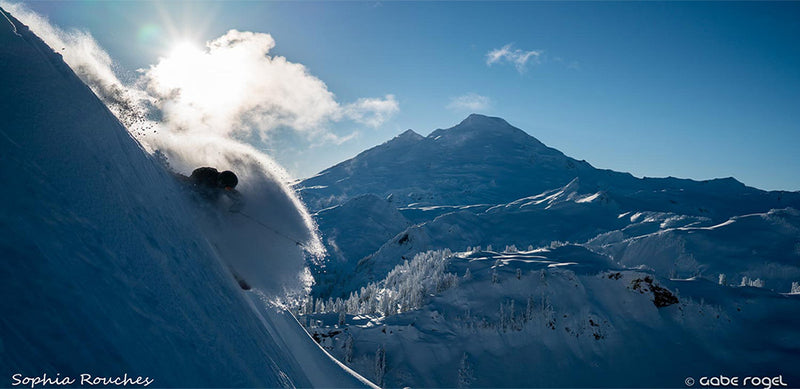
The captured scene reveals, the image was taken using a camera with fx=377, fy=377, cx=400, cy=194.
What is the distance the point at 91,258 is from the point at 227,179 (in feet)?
26.3

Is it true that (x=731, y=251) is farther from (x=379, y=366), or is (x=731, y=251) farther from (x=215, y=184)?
(x=215, y=184)

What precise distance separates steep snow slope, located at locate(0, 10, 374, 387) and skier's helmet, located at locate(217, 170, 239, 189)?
11.2 feet

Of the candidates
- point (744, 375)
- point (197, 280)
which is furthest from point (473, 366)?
point (197, 280)

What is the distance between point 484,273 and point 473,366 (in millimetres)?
30655

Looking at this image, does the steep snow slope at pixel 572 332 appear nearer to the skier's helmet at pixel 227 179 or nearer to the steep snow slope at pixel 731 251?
the steep snow slope at pixel 731 251

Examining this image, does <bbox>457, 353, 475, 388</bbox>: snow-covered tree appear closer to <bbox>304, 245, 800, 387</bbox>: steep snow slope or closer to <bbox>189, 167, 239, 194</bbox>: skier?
<bbox>304, 245, 800, 387</bbox>: steep snow slope

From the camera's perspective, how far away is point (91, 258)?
5.63m

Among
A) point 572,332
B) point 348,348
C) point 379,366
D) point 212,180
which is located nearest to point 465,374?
point 379,366

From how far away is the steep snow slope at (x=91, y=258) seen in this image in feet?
14.7

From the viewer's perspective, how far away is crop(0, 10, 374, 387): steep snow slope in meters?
4.47

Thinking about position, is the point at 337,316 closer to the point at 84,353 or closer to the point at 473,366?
the point at 473,366

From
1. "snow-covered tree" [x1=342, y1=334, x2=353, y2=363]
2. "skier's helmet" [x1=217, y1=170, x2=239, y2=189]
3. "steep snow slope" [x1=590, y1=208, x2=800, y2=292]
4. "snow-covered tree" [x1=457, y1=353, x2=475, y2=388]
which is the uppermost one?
"skier's helmet" [x1=217, y1=170, x2=239, y2=189]

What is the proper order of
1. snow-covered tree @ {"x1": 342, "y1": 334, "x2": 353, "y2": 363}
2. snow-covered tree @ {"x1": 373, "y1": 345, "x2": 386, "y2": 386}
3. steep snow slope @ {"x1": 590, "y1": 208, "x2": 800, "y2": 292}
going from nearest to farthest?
snow-covered tree @ {"x1": 373, "y1": 345, "x2": 386, "y2": 386}, snow-covered tree @ {"x1": 342, "y1": 334, "x2": 353, "y2": 363}, steep snow slope @ {"x1": 590, "y1": 208, "x2": 800, "y2": 292}

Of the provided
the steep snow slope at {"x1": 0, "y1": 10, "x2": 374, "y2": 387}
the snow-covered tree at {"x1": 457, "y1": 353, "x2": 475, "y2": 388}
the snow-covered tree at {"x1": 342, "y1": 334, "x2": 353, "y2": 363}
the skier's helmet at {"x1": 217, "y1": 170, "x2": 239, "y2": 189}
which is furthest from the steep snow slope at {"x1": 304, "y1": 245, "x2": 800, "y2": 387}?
the steep snow slope at {"x1": 0, "y1": 10, "x2": 374, "y2": 387}
